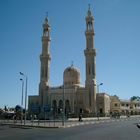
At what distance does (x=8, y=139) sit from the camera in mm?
15305

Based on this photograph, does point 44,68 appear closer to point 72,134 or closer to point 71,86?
point 71,86

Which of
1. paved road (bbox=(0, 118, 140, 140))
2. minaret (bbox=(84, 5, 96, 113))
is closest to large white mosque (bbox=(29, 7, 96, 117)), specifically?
minaret (bbox=(84, 5, 96, 113))

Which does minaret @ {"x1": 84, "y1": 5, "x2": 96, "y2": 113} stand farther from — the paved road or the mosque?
the paved road

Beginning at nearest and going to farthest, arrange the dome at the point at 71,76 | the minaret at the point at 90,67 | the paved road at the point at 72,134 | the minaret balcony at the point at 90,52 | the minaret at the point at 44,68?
the paved road at the point at 72,134, the minaret at the point at 90,67, the minaret balcony at the point at 90,52, the minaret at the point at 44,68, the dome at the point at 71,76

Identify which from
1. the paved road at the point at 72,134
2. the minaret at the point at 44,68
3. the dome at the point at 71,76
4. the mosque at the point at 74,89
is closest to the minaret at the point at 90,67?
the mosque at the point at 74,89

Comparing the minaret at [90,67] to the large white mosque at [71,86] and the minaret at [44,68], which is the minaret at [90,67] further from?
the minaret at [44,68]

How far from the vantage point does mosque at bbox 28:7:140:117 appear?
70500 millimetres

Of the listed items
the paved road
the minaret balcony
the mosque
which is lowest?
the paved road

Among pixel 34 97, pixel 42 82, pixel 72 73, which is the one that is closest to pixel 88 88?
pixel 72 73

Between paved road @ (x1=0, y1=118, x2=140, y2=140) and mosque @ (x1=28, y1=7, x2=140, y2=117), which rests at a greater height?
mosque @ (x1=28, y1=7, x2=140, y2=117)

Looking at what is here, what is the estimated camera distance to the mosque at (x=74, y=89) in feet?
231

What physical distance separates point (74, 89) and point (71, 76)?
5.75 metres

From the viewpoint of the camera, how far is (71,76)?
7844cm

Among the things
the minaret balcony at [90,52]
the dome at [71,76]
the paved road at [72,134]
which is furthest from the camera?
the dome at [71,76]
